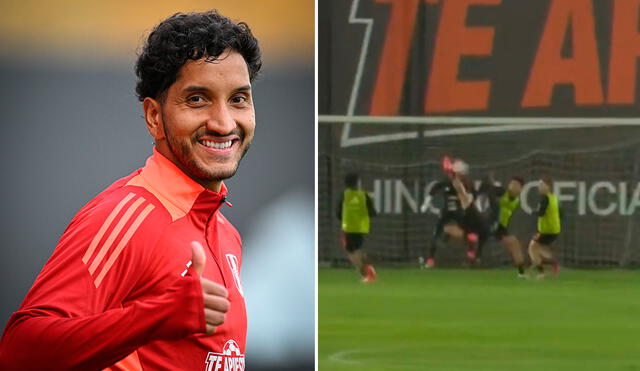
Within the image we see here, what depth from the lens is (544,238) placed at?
16.3 feet

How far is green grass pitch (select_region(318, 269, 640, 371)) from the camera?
4.79m

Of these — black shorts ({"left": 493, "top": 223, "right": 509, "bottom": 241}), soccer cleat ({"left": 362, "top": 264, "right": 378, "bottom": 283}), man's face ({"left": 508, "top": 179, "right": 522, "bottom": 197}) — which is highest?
man's face ({"left": 508, "top": 179, "right": 522, "bottom": 197})

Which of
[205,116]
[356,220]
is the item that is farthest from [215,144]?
[356,220]

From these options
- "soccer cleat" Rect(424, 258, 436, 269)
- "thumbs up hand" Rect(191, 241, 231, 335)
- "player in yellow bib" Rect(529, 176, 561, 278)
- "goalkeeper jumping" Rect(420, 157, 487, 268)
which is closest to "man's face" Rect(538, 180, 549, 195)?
"player in yellow bib" Rect(529, 176, 561, 278)

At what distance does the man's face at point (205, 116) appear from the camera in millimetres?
1984

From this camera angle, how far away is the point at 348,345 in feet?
15.7

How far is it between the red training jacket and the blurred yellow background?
8.32 ft

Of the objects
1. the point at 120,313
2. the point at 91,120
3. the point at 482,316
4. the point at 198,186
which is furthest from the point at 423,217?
the point at 120,313

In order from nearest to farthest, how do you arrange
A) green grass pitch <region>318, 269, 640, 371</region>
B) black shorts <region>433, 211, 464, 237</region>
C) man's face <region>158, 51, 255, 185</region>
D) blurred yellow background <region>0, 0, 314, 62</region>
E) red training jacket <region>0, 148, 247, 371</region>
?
red training jacket <region>0, 148, 247, 371</region>
man's face <region>158, 51, 255, 185</region>
blurred yellow background <region>0, 0, 314, 62</region>
green grass pitch <region>318, 269, 640, 371</region>
black shorts <region>433, 211, 464, 237</region>

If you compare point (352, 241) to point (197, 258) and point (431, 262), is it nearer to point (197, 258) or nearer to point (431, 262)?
point (431, 262)

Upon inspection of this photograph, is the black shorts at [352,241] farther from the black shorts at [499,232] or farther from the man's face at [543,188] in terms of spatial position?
the man's face at [543,188]

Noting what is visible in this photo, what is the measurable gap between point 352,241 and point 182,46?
9.62 ft

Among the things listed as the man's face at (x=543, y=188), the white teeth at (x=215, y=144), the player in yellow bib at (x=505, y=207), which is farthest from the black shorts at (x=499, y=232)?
the white teeth at (x=215, y=144)

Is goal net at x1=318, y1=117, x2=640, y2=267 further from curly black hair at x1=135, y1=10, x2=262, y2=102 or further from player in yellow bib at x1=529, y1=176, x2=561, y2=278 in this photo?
curly black hair at x1=135, y1=10, x2=262, y2=102
